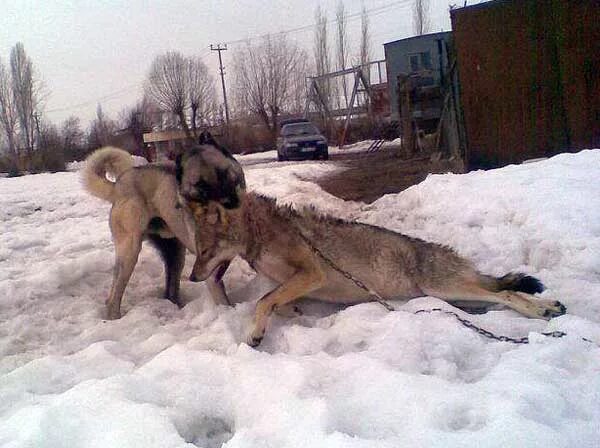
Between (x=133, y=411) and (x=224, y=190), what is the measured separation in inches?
78.5

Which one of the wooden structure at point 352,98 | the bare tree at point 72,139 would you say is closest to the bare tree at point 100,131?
the bare tree at point 72,139

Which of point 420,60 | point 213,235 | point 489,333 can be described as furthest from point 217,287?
point 420,60

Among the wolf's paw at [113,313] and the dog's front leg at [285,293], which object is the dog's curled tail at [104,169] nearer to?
the wolf's paw at [113,313]

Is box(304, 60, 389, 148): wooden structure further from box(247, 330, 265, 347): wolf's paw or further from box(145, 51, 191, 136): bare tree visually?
box(247, 330, 265, 347): wolf's paw

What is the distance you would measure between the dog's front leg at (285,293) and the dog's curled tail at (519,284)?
128cm

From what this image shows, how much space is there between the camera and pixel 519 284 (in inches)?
135

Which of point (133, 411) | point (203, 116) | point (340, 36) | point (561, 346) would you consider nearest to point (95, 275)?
point (133, 411)

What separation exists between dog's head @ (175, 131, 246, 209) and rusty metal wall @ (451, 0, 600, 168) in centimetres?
732

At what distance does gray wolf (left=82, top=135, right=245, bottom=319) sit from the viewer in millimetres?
3795

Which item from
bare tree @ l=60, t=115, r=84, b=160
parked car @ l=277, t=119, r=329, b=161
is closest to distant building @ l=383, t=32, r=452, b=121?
parked car @ l=277, t=119, r=329, b=161

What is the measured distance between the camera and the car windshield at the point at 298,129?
86.3 feet

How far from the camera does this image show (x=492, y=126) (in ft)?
32.0

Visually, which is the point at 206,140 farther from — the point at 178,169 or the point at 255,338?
the point at 255,338

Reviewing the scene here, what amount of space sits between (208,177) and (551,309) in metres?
2.53
